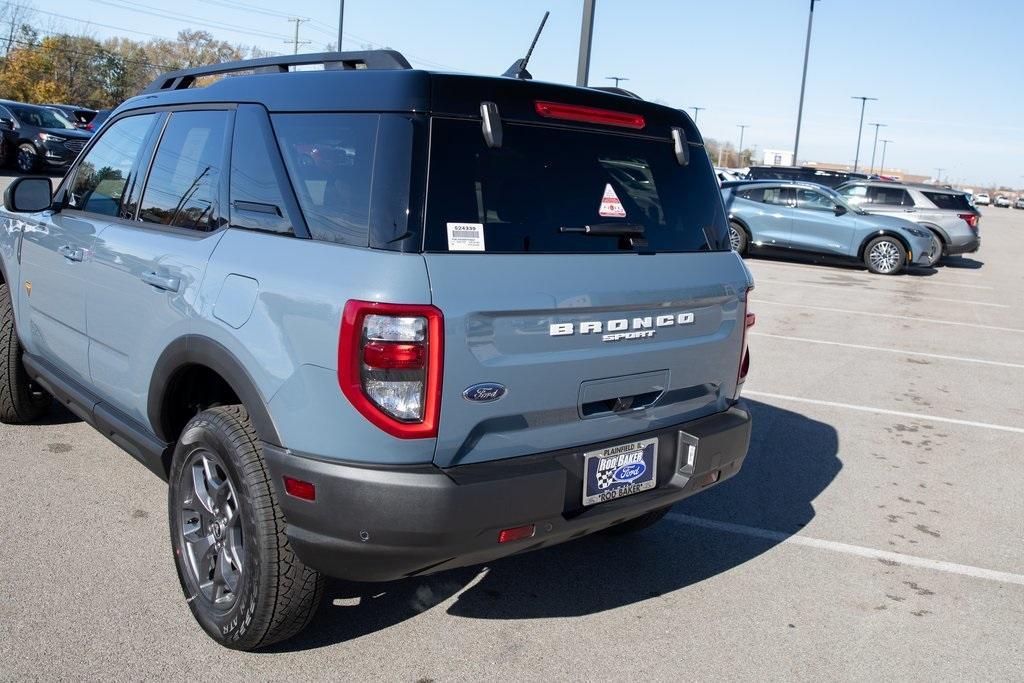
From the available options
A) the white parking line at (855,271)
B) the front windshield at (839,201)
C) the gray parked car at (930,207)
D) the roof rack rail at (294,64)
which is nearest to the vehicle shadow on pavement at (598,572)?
the roof rack rail at (294,64)

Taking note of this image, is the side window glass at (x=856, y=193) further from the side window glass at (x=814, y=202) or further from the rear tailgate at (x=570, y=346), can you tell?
the rear tailgate at (x=570, y=346)

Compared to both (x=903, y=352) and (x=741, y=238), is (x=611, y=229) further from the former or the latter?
(x=741, y=238)

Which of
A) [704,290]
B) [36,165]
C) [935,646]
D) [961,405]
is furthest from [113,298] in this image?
[36,165]

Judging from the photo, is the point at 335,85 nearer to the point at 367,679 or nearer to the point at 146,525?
the point at 367,679

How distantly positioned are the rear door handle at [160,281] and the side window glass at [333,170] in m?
0.66

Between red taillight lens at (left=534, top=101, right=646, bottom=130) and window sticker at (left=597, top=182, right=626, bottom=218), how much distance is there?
0.79 feet

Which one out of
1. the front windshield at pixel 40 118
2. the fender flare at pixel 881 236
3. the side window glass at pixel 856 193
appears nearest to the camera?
the fender flare at pixel 881 236

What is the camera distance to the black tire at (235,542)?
2887mm

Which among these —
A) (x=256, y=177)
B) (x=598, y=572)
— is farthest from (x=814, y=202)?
(x=256, y=177)

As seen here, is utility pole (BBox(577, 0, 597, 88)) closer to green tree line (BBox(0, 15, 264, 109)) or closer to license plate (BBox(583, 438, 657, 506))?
license plate (BBox(583, 438, 657, 506))

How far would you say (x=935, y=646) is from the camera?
3488 millimetres

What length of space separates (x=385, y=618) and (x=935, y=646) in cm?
210

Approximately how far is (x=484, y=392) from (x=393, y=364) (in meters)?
0.30

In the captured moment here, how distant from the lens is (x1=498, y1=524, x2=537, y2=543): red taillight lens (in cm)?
281
